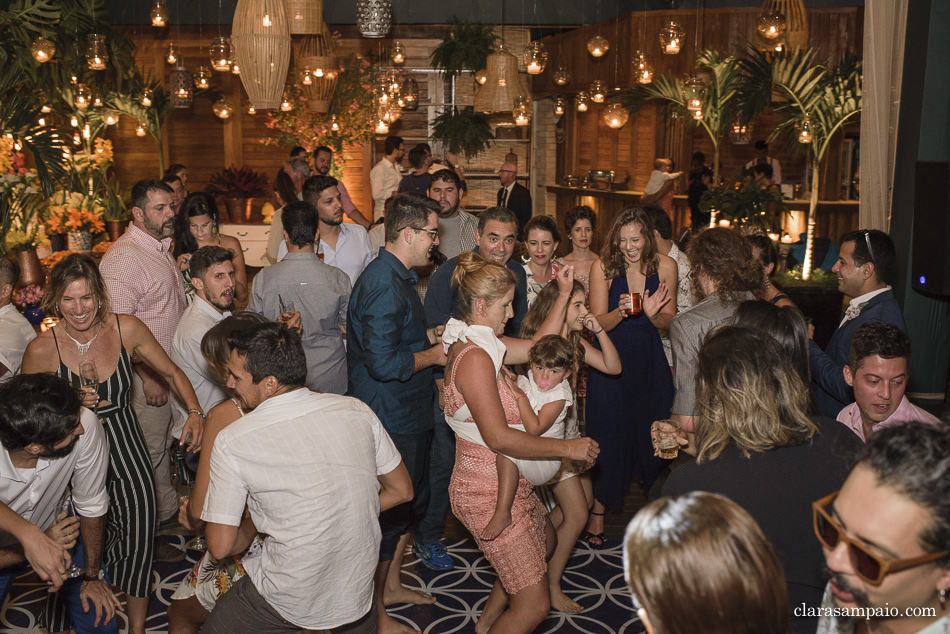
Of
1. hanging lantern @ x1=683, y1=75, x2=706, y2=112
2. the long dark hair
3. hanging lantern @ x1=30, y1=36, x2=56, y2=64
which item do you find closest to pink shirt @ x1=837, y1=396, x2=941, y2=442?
the long dark hair

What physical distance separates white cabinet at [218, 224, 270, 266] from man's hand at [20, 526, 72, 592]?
324 inches

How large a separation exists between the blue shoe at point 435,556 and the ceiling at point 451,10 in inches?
348

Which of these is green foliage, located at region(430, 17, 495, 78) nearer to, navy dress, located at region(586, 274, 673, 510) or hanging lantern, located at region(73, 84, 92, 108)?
hanging lantern, located at region(73, 84, 92, 108)

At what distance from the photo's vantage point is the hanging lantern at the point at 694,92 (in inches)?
316

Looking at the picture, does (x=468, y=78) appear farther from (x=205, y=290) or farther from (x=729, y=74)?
(x=205, y=290)

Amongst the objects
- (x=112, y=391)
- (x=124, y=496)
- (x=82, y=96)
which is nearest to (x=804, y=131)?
(x=112, y=391)

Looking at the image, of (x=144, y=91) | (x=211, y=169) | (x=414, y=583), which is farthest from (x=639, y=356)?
(x=211, y=169)

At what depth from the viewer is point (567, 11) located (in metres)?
11.7

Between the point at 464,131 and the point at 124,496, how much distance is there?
10172 millimetres

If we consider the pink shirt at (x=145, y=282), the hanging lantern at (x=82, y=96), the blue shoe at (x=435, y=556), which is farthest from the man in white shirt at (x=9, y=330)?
the hanging lantern at (x=82, y=96)

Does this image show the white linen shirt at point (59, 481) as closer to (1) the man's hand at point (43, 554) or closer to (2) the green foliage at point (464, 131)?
(1) the man's hand at point (43, 554)

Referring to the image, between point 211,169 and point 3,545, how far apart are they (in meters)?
12.3

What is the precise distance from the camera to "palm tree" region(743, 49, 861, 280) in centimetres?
716

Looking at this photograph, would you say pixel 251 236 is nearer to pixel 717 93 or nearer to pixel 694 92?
pixel 694 92
